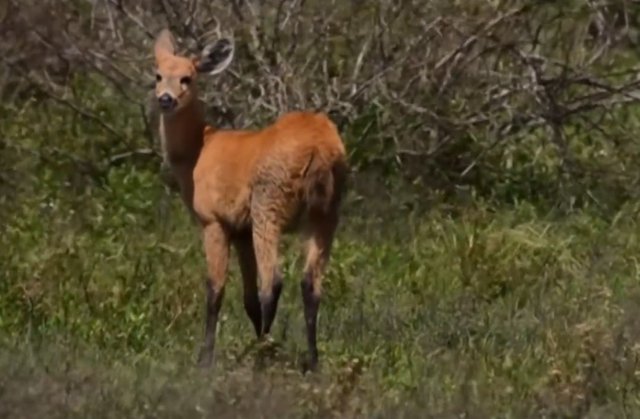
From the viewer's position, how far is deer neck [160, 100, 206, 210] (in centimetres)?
1049

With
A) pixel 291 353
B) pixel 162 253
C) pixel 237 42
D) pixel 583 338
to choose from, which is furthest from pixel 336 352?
pixel 237 42

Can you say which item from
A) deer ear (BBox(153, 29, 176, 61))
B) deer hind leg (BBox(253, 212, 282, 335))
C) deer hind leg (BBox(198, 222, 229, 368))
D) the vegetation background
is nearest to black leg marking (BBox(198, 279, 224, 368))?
deer hind leg (BBox(198, 222, 229, 368))

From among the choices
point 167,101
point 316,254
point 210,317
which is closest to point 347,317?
point 316,254

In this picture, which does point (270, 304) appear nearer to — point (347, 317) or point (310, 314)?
point (310, 314)

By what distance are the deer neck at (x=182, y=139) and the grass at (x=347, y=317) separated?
0.76 metres

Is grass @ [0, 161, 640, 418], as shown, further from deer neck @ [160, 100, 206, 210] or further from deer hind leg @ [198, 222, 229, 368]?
deer neck @ [160, 100, 206, 210]

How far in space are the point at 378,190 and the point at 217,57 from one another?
9.96 feet

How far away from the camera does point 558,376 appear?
8547 mm

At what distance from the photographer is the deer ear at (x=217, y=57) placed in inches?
431

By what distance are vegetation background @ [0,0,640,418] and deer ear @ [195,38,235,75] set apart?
1.26m

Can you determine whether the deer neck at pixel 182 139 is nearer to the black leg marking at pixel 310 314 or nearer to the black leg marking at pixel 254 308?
the black leg marking at pixel 254 308

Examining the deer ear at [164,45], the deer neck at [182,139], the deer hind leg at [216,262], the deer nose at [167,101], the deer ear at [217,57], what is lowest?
the deer hind leg at [216,262]

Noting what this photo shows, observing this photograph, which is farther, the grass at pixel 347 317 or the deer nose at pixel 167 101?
the deer nose at pixel 167 101

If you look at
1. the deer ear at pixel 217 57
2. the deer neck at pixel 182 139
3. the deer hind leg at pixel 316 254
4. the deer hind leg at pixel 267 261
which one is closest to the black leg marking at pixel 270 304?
the deer hind leg at pixel 267 261
